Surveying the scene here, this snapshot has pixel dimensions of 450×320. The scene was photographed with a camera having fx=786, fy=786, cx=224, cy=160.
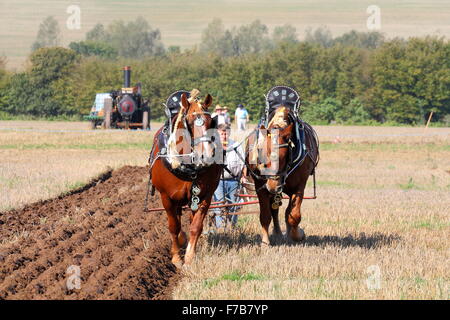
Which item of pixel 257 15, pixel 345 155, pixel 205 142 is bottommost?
pixel 345 155

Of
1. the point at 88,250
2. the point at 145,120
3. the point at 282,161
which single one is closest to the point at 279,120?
the point at 282,161

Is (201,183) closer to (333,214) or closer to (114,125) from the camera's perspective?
(333,214)

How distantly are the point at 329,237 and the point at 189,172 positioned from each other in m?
3.41

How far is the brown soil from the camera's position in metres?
7.51

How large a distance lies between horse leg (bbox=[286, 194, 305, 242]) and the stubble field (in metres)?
0.17

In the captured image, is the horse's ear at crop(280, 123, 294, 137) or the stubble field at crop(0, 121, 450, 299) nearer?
the stubble field at crop(0, 121, 450, 299)

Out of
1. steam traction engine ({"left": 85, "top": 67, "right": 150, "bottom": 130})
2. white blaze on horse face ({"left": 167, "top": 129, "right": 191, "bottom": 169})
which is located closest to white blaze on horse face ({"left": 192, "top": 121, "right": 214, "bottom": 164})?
white blaze on horse face ({"left": 167, "top": 129, "right": 191, "bottom": 169})

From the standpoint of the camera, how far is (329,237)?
38.0ft

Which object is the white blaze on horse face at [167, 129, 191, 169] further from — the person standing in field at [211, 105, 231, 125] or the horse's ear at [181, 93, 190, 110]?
the person standing in field at [211, 105, 231, 125]

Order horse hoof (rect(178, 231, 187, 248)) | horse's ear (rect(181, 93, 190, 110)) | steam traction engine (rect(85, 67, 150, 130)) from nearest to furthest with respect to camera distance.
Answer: horse's ear (rect(181, 93, 190, 110)), horse hoof (rect(178, 231, 187, 248)), steam traction engine (rect(85, 67, 150, 130))

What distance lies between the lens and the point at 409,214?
14352mm

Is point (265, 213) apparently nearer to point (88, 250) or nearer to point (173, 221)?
point (173, 221)
